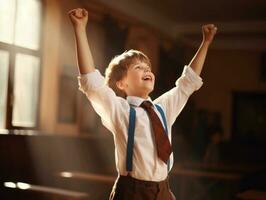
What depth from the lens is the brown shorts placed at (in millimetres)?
1301

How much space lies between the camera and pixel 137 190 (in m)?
1.30

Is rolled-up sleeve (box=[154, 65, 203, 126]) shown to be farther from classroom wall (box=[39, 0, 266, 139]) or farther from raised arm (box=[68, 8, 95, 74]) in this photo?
classroom wall (box=[39, 0, 266, 139])

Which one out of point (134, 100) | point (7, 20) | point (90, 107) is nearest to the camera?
point (134, 100)

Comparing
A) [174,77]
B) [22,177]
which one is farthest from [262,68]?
[22,177]

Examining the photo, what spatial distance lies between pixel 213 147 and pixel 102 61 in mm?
2718

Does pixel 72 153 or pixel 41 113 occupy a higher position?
pixel 41 113

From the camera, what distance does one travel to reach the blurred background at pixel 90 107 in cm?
375

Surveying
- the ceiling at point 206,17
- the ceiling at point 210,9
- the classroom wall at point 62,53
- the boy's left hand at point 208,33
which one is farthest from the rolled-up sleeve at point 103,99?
the ceiling at point 210,9

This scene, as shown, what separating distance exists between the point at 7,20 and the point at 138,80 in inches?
120

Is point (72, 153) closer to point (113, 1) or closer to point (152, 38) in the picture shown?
point (113, 1)

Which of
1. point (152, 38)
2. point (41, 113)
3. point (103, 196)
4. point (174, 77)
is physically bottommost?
point (103, 196)

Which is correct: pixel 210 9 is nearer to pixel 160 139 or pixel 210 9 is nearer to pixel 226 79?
pixel 226 79

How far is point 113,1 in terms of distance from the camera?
602 cm

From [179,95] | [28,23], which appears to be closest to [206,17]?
[28,23]
